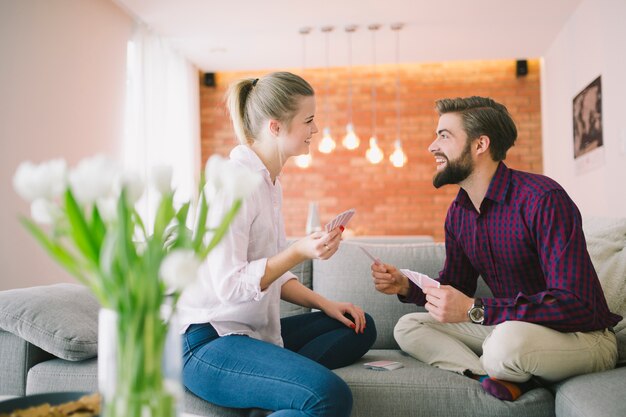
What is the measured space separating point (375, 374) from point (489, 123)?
1029 millimetres

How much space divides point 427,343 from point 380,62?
5.15 metres

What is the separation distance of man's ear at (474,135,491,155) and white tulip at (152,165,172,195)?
165 centimetres

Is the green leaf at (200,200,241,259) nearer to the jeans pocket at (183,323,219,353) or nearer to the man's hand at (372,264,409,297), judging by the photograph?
the jeans pocket at (183,323,219,353)

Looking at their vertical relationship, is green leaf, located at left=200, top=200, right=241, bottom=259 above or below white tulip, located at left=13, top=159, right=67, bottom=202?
below

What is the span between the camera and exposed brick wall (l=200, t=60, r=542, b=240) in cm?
700

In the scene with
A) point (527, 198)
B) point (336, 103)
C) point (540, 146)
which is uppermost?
point (336, 103)

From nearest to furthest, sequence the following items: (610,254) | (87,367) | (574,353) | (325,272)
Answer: (574,353) → (87,367) → (610,254) → (325,272)

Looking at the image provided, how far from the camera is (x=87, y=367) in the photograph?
6.41 ft

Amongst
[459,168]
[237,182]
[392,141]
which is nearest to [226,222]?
[237,182]

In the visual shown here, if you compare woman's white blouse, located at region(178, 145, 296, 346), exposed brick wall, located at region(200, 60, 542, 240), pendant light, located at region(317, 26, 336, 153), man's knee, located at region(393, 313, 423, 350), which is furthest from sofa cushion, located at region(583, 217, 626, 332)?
exposed brick wall, located at region(200, 60, 542, 240)

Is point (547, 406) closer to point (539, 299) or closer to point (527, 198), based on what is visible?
point (539, 299)

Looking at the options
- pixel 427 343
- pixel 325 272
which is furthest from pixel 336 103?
pixel 427 343

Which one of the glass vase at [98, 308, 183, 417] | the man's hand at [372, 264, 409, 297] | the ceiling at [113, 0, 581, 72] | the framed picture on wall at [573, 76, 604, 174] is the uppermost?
the ceiling at [113, 0, 581, 72]

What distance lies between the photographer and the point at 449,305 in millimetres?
1856
